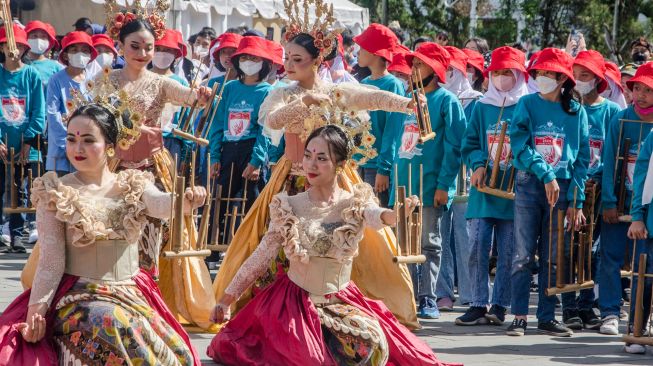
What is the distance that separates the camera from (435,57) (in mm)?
8992

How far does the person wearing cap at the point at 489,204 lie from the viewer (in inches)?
338

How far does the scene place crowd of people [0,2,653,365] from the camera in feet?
18.6

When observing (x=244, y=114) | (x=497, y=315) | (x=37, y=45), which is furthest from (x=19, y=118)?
(x=497, y=315)

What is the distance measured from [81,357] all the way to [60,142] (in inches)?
239

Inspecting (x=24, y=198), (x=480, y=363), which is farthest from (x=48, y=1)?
(x=480, y=363)

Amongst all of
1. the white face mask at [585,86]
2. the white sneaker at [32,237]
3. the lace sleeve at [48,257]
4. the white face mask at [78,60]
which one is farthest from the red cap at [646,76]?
the white sneaker at [32,237]

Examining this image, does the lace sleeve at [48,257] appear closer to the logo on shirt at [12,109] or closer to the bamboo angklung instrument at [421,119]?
the bamboo angklung instrument at [421,119]

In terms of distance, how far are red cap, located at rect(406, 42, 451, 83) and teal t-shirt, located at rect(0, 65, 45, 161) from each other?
4.25 metres

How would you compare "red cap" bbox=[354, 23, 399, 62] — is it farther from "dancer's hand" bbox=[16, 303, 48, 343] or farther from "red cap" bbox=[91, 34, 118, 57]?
"dancer's hand" bbox=[16, 303, 48, 343]

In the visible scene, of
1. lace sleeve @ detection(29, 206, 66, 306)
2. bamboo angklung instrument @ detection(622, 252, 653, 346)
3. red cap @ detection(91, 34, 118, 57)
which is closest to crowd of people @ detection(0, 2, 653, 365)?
lace sleeve @ detection(29, 206, 66, 306)

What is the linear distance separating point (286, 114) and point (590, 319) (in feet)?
8.90

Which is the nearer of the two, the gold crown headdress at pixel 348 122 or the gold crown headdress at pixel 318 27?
the gold crown headdress at pixel 348 122

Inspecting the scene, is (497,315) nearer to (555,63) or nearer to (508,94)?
(508,94)

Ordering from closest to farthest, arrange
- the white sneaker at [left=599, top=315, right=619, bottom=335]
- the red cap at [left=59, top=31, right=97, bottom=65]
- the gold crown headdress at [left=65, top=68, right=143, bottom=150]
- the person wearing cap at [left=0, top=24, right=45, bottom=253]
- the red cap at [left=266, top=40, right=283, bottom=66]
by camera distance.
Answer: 1. the gold crown headdress at [left=65, top=68, right=143, bottom=150]
2. the white sneaker at [left=599, top=315, right=619, bottom=335]
3. the red cap at [left=266, top=40, right=283, bottom=66]
4. the red cap at [left=59, top=31, right=97, bottom=65]
5. the person wearing cap at [left=0, top=24, right=45, bottom=253]
